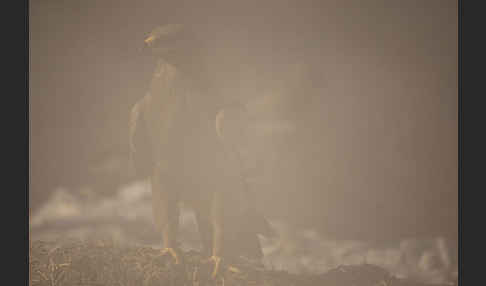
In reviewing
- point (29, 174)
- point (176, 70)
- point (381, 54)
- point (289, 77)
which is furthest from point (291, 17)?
point (29, 174)

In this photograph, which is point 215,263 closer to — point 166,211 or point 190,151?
point 166,211

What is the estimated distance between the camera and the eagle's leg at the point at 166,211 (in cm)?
224

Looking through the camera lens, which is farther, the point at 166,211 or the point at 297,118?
the point at 297,118

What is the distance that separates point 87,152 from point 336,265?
203 centimetres

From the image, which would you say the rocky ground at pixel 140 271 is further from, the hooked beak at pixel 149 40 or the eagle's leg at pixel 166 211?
the hooked beak at pixel 149 40

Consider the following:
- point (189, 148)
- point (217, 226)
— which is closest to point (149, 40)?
point (189, 148)

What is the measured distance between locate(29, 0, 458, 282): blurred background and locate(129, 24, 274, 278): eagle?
14 cm

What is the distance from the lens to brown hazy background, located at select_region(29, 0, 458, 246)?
239cm

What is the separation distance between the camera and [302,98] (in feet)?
7.85

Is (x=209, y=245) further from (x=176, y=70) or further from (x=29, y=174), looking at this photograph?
(x=29, y=174)

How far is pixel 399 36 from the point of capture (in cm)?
250

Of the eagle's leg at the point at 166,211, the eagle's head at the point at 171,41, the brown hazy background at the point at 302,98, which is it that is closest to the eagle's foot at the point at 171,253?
the eagle's leg at the point at 166,211

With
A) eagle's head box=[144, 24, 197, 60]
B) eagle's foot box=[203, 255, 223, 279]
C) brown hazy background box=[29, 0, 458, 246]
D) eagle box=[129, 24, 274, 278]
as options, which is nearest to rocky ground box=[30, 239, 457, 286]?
eagle's foot box=[203, 255, 223, 279]

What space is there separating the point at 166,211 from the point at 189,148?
47cm
